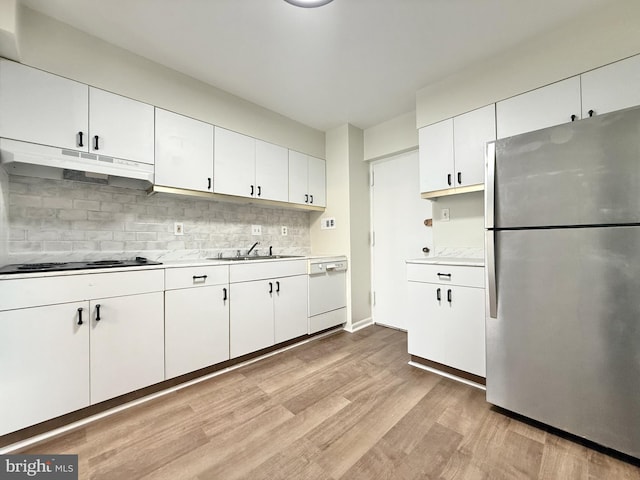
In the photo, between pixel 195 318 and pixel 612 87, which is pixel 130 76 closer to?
pixel 195 318

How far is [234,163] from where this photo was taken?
2.68 m

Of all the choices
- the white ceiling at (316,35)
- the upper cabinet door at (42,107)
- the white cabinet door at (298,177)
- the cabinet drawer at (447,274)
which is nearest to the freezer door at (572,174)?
the cabinet drawer at (447,274)

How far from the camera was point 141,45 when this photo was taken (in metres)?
2.01

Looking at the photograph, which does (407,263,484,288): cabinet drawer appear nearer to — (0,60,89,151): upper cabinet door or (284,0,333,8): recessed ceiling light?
(284,0,333,8): recessed ceiling light

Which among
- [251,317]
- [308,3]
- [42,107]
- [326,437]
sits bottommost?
[326,437]

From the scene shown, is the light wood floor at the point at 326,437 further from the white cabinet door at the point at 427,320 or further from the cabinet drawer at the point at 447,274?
the cabinet drawer at the point at 447,274

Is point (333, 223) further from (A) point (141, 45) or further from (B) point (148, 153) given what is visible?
(A) point (141, 45)

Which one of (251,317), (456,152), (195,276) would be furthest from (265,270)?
(456,152)

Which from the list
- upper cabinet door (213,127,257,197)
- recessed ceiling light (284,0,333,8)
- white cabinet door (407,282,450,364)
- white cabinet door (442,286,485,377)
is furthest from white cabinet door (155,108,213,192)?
white cabinet door (442,286,485,377)

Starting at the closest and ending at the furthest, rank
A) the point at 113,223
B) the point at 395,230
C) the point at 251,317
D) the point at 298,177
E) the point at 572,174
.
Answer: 1. the point at 572,174
2. the point at 113,223
3. the point at 251,317
4. the point at 298,177
5. the point at 395,230

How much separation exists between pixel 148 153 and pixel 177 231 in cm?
74

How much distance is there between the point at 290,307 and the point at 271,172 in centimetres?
149

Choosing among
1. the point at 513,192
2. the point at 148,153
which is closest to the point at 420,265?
the point at 513,192

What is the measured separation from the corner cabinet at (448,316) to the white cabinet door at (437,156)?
817mm
